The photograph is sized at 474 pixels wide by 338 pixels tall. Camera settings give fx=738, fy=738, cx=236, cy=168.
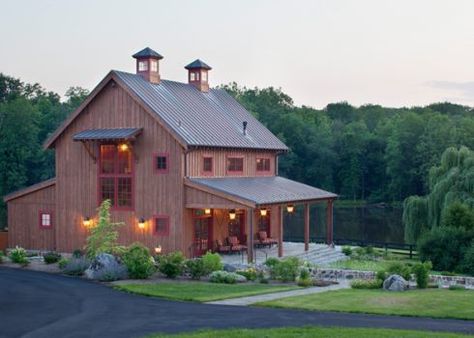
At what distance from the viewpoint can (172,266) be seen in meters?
28.0

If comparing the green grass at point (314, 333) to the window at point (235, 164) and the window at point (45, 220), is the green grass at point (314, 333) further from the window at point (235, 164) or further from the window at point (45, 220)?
the window at point (45, 220)

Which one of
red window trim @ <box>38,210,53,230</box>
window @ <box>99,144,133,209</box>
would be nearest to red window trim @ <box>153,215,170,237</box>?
window @ <box>99,144,133,209</box>

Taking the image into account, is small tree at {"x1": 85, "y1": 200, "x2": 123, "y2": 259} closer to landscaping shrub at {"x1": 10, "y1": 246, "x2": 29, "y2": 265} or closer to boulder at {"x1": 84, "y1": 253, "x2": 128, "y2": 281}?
boulder at {"x1": 84, "y1": 253, "x2": 128, "y2": 281}

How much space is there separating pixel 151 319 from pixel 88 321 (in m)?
1.62

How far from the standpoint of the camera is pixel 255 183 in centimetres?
3675

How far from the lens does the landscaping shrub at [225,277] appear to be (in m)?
27.2

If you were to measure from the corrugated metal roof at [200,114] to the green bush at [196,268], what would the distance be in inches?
268

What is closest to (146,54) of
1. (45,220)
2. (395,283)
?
(45,220)

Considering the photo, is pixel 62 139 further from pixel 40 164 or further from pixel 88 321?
pixel 40 164

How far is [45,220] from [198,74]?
467 inches

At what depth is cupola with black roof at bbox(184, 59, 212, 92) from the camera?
41500mm

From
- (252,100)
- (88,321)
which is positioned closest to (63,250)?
(88,321)

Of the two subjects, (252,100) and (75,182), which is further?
(252,100)

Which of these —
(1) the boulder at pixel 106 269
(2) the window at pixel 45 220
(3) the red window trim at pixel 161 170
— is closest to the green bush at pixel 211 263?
(1) the boulder at pixel 106 269
